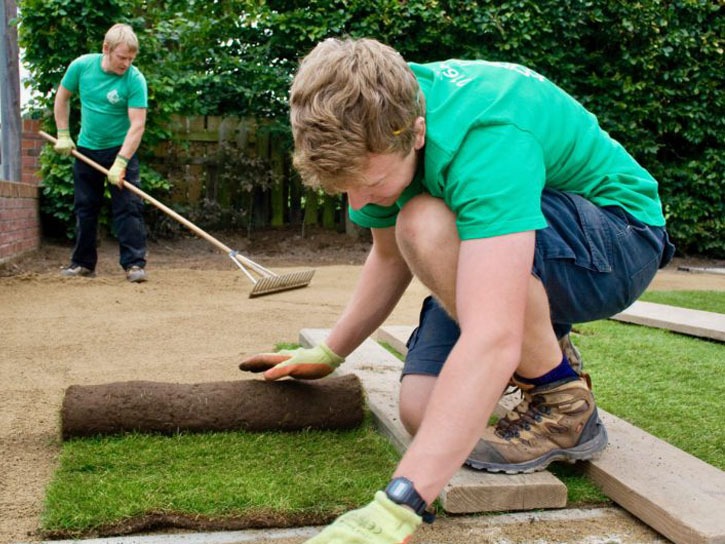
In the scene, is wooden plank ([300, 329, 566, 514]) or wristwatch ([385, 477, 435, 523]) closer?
wristwatch ([385, 477, 435, 523])

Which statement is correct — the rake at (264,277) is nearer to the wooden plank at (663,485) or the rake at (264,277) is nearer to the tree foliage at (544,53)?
the tree foliage at (544,53)

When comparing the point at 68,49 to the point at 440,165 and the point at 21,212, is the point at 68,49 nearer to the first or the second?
the point at 21,212

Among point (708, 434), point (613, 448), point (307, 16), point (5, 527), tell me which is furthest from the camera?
point (307, 16)

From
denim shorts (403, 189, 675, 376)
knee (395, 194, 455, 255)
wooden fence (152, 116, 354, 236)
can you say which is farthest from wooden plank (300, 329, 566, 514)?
wooden fence (152, 116, 354, 236)

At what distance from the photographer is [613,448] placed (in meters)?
2.08

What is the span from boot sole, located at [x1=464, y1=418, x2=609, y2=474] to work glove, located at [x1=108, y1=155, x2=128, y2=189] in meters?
4.38

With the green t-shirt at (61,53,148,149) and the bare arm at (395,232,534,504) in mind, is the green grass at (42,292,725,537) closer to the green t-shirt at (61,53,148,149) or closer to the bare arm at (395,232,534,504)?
the bare arm at (395,232,534,504)

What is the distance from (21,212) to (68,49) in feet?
5.60

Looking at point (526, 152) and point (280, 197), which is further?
point (280, 197)

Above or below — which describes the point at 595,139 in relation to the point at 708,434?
above

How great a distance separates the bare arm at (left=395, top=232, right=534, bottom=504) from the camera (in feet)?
4.25

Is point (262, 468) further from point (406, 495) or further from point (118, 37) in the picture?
point (118, 37)

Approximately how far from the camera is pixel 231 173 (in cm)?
859

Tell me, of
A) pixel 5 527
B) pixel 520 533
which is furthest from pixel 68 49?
pixel 520 533
